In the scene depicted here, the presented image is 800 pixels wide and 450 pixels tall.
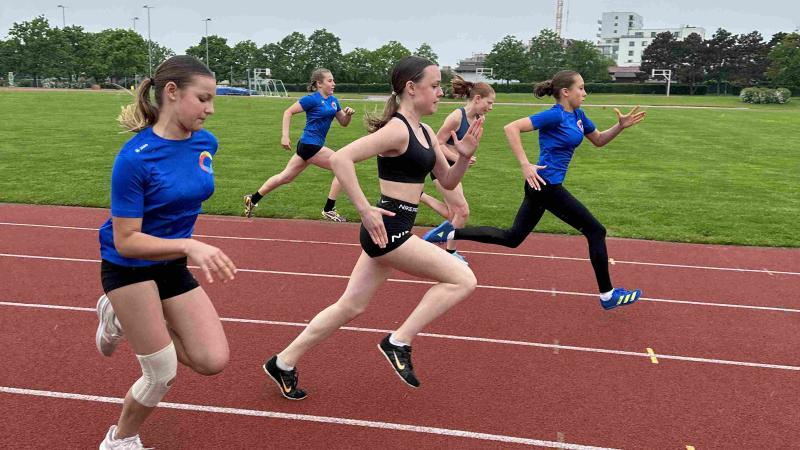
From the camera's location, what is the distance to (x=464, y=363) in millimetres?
4852

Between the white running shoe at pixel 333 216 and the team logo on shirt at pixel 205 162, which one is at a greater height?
the team logo on shirt at pixel 205 162

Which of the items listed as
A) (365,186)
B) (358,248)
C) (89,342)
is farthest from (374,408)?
(365,186)

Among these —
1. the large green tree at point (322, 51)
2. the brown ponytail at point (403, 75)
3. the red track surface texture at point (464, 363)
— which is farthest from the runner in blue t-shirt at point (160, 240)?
the large green tree at point (322, 51)

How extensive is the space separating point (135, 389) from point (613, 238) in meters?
7.38

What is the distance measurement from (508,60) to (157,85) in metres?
91.9

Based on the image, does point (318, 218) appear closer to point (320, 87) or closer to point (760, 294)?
point (320, 87)

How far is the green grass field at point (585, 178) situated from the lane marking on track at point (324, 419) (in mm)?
6117

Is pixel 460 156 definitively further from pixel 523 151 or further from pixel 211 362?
pixel 211 362

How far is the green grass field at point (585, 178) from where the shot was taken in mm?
10312

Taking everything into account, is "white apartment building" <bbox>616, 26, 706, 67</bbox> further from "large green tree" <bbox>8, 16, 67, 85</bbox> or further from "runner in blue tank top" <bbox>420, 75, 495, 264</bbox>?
"runner in blue tank top" <bbox>420, 75, 495, 264</bbox>

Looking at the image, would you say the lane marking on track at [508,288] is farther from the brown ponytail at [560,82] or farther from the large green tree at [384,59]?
the large green tree at [384,59]

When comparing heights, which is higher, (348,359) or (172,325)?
(172,325)

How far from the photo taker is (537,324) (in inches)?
225

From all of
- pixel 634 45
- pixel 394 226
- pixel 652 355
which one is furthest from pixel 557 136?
pixel 634 45
